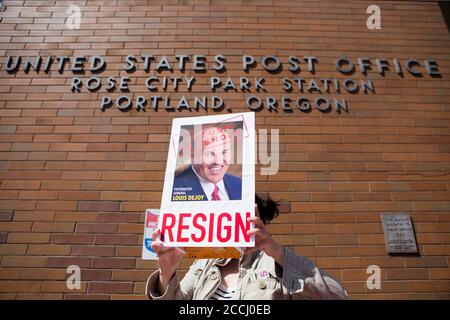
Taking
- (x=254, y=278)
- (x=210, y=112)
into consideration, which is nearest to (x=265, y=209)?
(x=254, y=278)

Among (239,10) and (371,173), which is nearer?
(371,173)

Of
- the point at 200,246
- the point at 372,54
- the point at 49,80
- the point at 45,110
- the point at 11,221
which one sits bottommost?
the point at 200,246

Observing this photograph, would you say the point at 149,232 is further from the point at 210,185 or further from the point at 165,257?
the point at 210,185

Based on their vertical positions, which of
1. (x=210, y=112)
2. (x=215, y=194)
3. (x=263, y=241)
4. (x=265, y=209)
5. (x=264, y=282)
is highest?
(x=210, y=112)

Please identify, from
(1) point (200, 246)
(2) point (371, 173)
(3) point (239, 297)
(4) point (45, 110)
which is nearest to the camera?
(1) point (200, 246)

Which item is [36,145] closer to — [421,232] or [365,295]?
[365,295]

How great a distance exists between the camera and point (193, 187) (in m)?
1.69

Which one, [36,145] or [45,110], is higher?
[45,110]

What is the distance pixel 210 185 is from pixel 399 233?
77.1 inches

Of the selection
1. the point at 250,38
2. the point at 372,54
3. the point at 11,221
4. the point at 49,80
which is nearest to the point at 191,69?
the point at 250,38

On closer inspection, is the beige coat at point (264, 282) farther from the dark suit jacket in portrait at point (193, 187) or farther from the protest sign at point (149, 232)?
the protest sign at point (149, 232)

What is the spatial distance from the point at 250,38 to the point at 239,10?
403 millimetres

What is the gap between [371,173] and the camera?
10.1ft

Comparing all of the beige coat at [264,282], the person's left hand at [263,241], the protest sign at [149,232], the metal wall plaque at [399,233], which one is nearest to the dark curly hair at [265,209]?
the beige coat at [264,282]
